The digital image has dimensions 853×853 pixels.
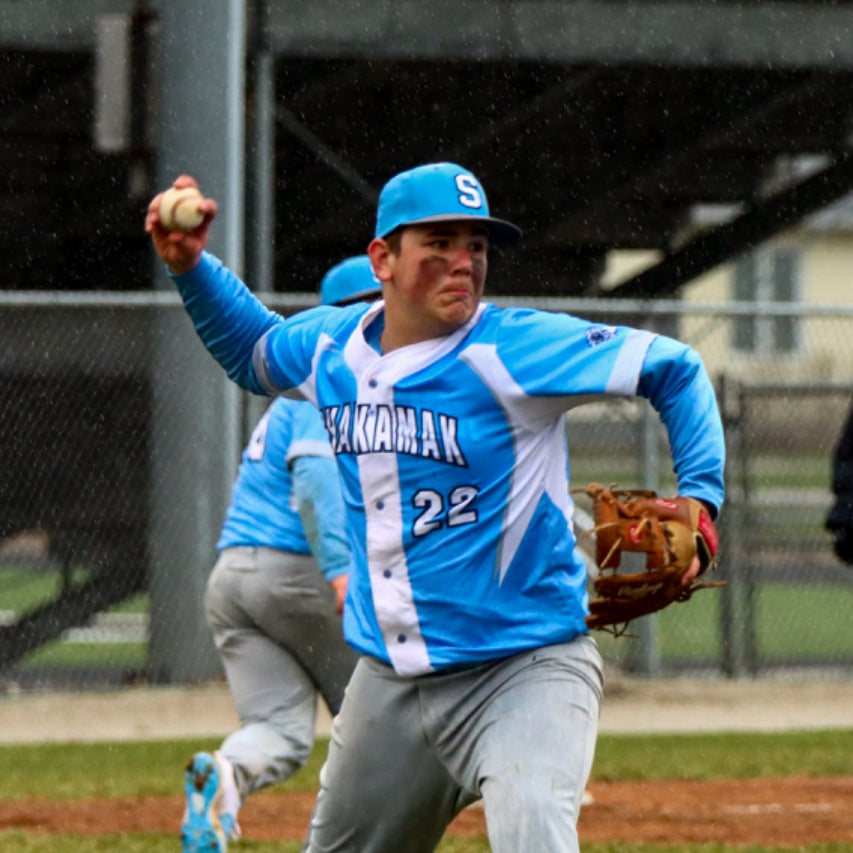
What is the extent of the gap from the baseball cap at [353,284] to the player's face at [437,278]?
170cm

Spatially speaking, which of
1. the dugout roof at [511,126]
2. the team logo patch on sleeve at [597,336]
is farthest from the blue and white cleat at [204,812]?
the dugout roof at [511,126]

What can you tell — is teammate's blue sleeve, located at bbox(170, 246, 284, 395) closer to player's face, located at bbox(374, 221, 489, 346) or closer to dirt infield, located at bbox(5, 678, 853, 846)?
player's face, located at bbox(374, 221, 489, 346)

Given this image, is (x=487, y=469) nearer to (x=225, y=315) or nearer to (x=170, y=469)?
(x=225, y=315)

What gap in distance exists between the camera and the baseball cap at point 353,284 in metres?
6.23

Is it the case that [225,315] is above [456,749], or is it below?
above

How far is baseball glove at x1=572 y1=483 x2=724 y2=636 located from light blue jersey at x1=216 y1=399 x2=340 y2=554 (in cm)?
196

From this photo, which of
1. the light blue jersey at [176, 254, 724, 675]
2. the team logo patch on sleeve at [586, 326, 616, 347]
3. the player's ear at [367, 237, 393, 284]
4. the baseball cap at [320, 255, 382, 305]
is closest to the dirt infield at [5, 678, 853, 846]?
the baseball cap at [320, 255, 382, 305]

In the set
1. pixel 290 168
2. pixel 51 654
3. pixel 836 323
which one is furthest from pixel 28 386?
pixel 836 323

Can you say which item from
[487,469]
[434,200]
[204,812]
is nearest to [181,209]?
[434,200]

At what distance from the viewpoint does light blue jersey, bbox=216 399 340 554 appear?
6.29 metres

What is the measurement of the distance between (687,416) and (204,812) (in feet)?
7.51

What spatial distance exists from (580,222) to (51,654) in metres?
6.69

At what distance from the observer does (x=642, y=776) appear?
8883 mm

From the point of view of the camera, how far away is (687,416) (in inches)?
165
